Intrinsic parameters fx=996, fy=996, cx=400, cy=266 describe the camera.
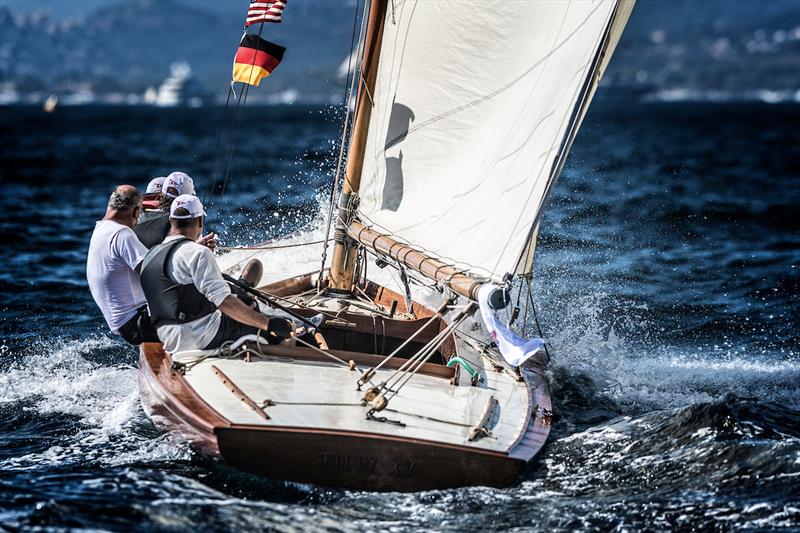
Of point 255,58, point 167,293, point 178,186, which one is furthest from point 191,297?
point 255,58

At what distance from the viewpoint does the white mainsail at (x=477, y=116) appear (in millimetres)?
7313

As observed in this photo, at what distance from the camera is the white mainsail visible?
7.31 meters

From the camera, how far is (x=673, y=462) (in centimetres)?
719

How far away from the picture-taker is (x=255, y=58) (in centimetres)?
975

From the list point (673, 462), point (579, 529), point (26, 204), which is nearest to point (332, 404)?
point (579, 529)

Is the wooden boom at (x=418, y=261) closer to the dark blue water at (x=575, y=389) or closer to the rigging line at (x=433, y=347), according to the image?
the rigging line at (x=433, y=347)

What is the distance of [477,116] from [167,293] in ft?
9.53

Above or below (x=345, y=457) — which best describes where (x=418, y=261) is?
above

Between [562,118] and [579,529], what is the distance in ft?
9.60

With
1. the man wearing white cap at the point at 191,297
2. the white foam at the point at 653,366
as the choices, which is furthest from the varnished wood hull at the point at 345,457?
the white foam at the point at 653,366

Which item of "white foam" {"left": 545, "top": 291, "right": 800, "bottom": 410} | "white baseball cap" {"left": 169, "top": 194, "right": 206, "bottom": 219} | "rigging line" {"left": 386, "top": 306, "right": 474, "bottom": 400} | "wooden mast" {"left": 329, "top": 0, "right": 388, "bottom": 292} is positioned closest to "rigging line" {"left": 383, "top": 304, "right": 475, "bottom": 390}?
"rigging line" {"left": 386, "top": 306, "right": 474, "bottom": 400}

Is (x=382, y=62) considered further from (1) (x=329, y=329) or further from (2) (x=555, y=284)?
(2) (x=555, y=284)

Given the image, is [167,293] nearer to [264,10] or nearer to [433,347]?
[433,347]

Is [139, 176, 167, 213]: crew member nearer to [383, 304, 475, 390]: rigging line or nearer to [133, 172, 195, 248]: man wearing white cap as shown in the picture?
[133, 172, 195, 248]: man wearing white cap
